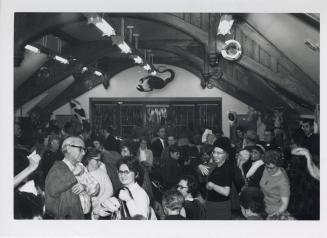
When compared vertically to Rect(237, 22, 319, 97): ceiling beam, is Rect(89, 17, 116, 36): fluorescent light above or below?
above

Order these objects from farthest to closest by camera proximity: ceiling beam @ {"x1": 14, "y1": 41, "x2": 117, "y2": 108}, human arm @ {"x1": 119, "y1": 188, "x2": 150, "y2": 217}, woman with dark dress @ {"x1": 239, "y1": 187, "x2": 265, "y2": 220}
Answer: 1. ceiling beam @ {"x1": 14, "y1": 41, "x2": 117, "y2": 108}
2. human arm @ {"x1": 119, "y1": 188, "x2": 150, "y2": 217}
3. woman with dark dress @ {"x1": 239, "y1": 187, "x2": 265, "y2": 220}

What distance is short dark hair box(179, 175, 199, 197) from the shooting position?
15.0ft

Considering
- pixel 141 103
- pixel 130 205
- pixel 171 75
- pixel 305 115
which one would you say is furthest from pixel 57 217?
pixel 305 115

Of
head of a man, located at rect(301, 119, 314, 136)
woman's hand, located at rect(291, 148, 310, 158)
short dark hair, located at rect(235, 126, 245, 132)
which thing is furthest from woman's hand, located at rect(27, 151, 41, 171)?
head of a man, located at rect(301, 119, 314, 136)

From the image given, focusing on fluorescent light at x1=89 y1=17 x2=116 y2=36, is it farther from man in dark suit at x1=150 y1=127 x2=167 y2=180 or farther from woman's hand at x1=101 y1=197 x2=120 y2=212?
woman's hand at x1=101 y1=197 x2=120 y2=212

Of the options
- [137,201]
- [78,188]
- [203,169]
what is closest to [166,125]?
[203,169]

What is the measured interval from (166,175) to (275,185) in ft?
3.28

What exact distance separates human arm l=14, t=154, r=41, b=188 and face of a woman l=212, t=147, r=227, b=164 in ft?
5.41

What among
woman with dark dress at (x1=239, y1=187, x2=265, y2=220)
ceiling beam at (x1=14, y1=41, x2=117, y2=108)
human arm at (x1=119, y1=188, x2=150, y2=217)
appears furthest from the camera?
ceiling beam at (x1=14, y1=41, x2=117, y2=108)

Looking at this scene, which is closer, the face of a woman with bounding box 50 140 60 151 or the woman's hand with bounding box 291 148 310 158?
the woman's hand with bounding box 291 148 310 158

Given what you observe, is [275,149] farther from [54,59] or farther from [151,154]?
[54,59]

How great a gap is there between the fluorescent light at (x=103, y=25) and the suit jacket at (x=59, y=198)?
51.8 inches

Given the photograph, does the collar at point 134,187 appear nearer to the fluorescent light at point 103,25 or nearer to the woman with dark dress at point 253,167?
the woman with dark dress at point 253,167
